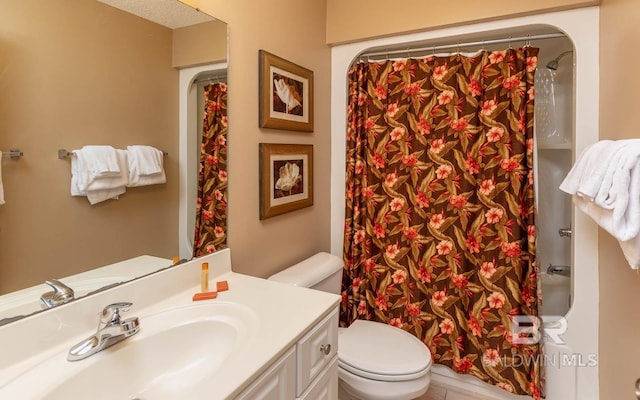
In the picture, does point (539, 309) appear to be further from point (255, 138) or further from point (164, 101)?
point (164, 101)

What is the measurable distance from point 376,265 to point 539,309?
85cm

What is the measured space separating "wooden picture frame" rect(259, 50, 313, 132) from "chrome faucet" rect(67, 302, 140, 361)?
3.14 feet

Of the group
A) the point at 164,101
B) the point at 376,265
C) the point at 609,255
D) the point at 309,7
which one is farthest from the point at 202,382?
the point at 309,7

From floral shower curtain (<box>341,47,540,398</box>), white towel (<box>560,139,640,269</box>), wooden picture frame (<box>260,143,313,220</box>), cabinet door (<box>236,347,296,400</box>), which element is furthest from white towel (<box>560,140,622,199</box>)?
wooden picture frame (<box>260,143,313,220</box>)

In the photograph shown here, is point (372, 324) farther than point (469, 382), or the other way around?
point (469, 382)

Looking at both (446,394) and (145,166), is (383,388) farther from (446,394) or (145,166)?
(145,166)

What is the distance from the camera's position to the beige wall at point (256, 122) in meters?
1.41

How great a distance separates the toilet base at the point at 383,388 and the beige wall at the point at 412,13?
1.76 metres

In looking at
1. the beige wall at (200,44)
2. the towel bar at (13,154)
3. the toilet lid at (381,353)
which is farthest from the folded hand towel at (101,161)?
the toilet lid at (381,353)

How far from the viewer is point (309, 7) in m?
1.89

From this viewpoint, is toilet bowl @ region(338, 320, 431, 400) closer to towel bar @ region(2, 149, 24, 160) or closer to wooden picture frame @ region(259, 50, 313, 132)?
wooden picture frame @ region(259, 50, 313, 132)

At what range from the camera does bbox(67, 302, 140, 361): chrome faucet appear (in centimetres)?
81

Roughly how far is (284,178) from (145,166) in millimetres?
716

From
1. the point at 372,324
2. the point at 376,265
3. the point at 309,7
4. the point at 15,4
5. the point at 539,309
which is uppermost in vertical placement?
the point at 309,7
